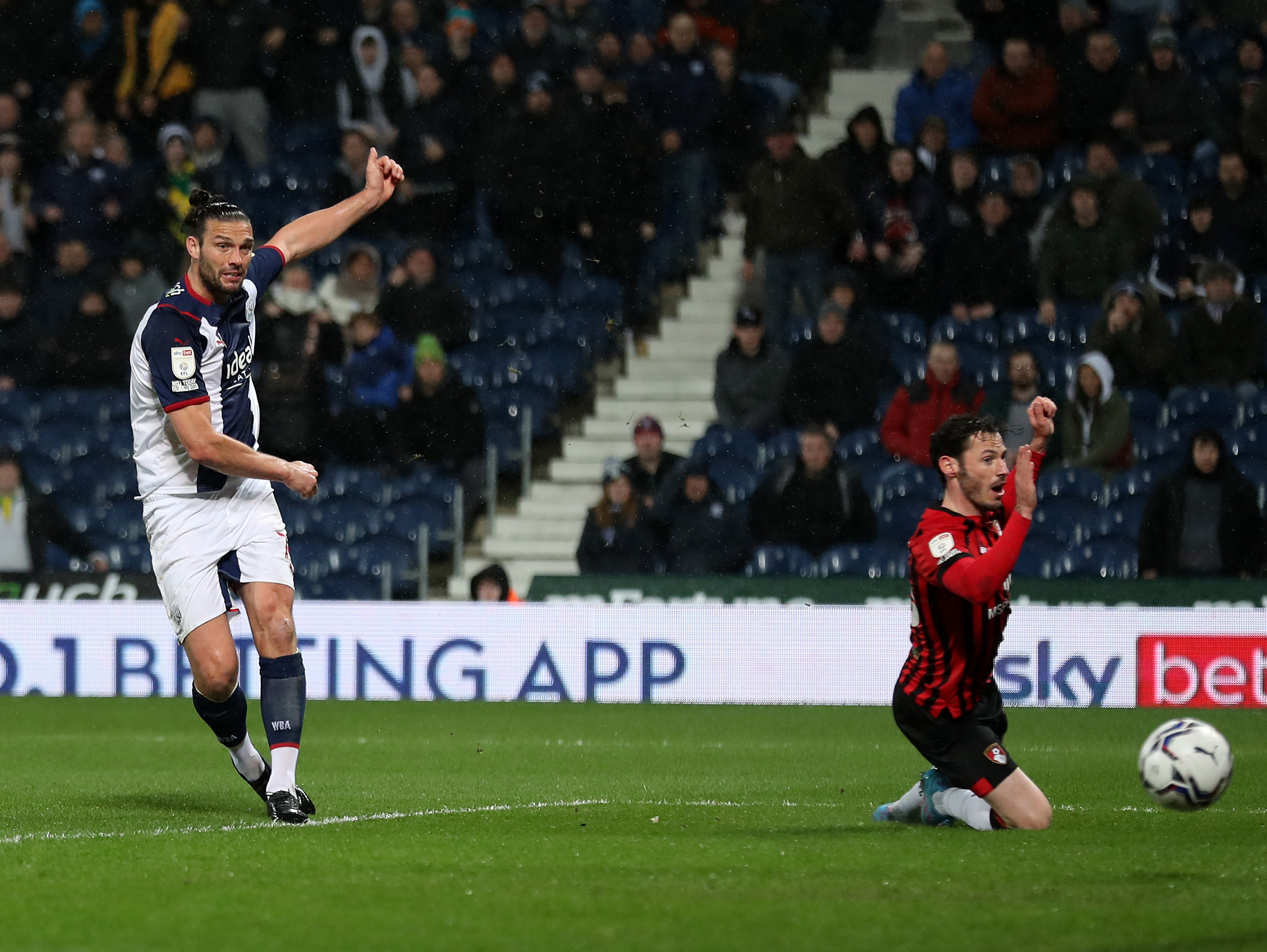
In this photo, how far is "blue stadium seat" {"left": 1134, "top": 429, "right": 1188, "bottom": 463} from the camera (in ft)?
47.3

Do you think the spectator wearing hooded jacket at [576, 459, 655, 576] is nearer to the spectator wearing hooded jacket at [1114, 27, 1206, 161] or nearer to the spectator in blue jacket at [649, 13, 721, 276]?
the spectator in blue jacket at [649, 13, 721, 276]

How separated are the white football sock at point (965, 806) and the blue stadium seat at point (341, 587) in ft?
28.9

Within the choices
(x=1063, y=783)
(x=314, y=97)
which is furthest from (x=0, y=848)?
(x=314, y=97)

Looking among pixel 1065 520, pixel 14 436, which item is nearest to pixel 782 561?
pixel 1065 520

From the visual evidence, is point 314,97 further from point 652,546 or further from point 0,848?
point 0,848

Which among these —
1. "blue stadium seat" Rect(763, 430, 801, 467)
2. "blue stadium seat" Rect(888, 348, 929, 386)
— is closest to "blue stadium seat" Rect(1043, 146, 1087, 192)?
"blue stadium seat" Rect(888, 348, 929, 386)

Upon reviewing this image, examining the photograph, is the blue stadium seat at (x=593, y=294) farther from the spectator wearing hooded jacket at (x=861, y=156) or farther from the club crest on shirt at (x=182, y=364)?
the club crest on shirt at (x=182, y=364)

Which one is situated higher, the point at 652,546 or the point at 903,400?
the point at 903,400

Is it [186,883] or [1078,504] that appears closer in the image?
[186,883]

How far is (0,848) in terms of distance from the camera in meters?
6.05

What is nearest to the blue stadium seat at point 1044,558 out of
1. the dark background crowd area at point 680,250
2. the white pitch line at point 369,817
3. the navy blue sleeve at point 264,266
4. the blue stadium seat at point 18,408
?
the dark background crowd area at point 680,250

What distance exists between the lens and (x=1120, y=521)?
14.2m

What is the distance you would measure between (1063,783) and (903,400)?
6.23 meters

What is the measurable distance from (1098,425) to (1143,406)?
0.58 m
